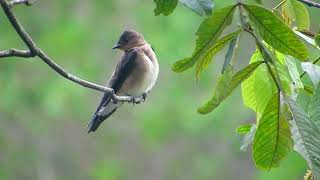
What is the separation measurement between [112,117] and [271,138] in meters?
10.2

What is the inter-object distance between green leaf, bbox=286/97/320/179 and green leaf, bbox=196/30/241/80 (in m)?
0.11

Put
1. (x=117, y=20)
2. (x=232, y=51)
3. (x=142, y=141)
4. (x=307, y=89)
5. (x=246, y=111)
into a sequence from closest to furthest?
(x=232, y=51) < (x=307, y=89) < (x=246, y=111) < (x=117, y=20) < (x=142, y=141)

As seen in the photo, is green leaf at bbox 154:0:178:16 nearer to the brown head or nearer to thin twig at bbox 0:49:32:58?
thin twig at bbox 0:49:32:58

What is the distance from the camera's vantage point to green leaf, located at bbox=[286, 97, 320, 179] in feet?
3.59

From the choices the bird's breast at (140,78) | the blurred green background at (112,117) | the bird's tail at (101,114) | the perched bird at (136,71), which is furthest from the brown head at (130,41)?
the blurred green background at (112,117)

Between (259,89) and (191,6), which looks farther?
(259,89)

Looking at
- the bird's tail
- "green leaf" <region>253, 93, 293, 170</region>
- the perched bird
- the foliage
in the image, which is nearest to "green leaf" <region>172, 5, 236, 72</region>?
the foliage

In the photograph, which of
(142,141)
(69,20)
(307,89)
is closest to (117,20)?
(69,20)

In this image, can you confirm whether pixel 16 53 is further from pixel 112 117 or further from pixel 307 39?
pixel 112 117

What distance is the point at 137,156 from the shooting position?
12.1m

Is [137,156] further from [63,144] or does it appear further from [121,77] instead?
[121,77]

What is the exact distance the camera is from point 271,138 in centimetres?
116

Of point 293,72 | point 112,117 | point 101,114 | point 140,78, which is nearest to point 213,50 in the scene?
point 293,72

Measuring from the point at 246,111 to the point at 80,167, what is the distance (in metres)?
2.88
